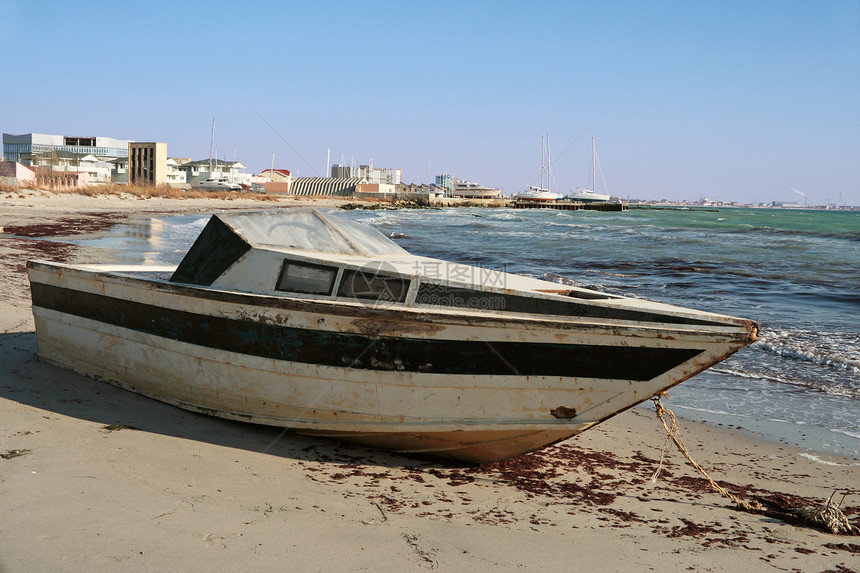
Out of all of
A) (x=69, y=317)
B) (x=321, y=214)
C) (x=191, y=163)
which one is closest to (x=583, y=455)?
(x=321, y=214)

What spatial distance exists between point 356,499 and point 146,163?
3144 inches

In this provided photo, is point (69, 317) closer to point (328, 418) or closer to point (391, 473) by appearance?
point (328, 418)

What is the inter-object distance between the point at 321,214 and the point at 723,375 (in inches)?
226

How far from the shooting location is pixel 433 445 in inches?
207

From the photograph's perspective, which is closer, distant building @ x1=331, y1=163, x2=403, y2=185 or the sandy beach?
the sandy beach

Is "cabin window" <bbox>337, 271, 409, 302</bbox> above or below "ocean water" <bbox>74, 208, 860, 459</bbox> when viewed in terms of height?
above

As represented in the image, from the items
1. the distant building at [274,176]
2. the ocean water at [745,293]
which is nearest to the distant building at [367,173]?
the distant building at [274,176]

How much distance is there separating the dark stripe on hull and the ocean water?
2647 mm

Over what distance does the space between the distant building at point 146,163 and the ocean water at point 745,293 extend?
49.0 m

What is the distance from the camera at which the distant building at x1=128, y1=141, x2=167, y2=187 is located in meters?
75.0

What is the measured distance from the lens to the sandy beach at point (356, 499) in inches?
140

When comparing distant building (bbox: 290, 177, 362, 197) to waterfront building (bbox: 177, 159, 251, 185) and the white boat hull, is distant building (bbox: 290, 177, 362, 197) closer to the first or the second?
waterfront building (bbox: 177, 159, 251, 185)

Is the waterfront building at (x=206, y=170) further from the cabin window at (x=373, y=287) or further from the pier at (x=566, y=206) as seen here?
the cabin window at (x=373, y=287)

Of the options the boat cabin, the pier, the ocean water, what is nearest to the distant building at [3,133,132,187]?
the ocean water
